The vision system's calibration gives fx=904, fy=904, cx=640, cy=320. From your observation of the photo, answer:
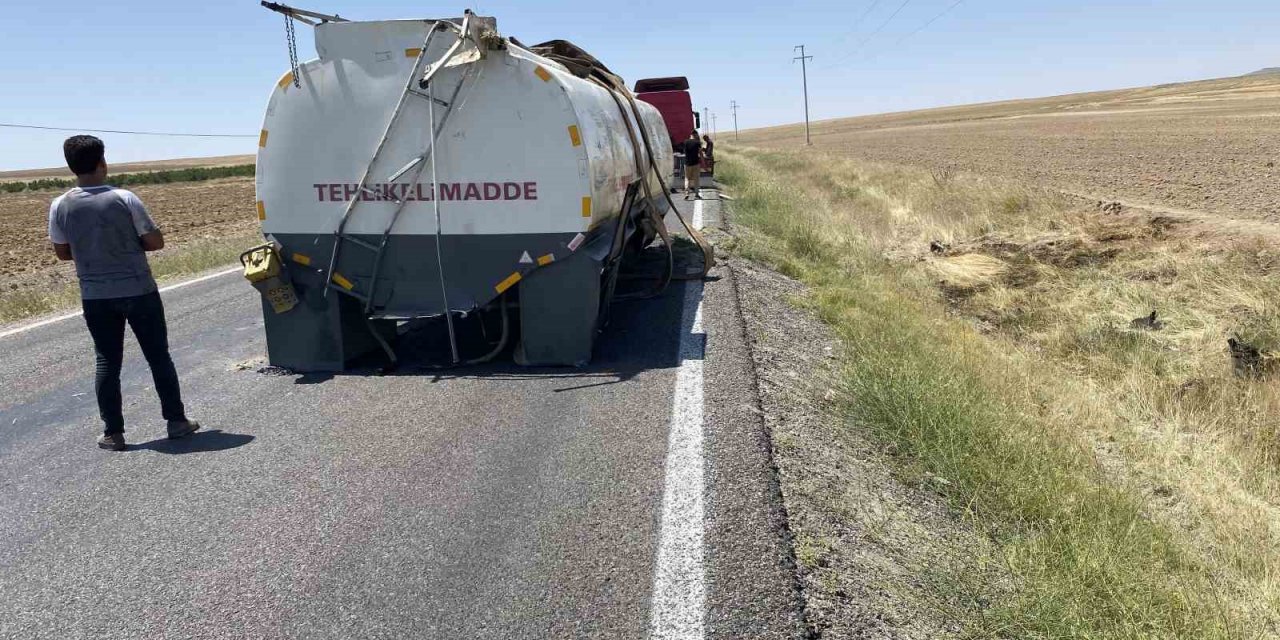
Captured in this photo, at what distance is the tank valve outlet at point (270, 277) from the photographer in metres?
6.64

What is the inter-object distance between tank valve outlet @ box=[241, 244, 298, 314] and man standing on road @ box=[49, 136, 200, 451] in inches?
49.3

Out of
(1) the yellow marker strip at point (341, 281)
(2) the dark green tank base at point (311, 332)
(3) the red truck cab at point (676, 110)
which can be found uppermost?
(3) the red truck cab at point (676, 110)

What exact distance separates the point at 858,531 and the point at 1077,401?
401cm

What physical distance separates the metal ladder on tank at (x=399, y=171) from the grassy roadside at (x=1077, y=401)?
3380 millimetres

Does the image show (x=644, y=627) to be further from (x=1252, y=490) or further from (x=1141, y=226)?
(x=1141, y=226)

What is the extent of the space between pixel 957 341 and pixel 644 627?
5.78 meters

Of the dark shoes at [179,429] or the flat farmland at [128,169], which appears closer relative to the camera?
the dark shoes at [179,429]

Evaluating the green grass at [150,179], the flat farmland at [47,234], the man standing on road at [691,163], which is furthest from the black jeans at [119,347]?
the green grass at [150,179]

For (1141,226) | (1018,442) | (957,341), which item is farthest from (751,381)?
(1141,226)

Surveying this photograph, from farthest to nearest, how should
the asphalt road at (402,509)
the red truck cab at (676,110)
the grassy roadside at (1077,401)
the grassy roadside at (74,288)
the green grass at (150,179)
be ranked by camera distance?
the green grass at (150,179)
the red truck cab at (676,110)
the grassy roadside at (74,288)
the grassy roadside at (1077,401)
the asphalt road at (402,509)

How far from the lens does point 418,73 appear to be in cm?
646

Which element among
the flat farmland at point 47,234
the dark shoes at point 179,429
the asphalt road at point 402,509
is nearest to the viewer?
the asphalt road at point 402,509

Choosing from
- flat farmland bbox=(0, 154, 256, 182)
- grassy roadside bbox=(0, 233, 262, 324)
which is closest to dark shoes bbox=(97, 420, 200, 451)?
grassy roadside bbox=(0, 233, 262, 324)

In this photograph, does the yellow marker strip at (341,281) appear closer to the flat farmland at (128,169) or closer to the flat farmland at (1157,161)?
the flat farmland at (1157,161)
